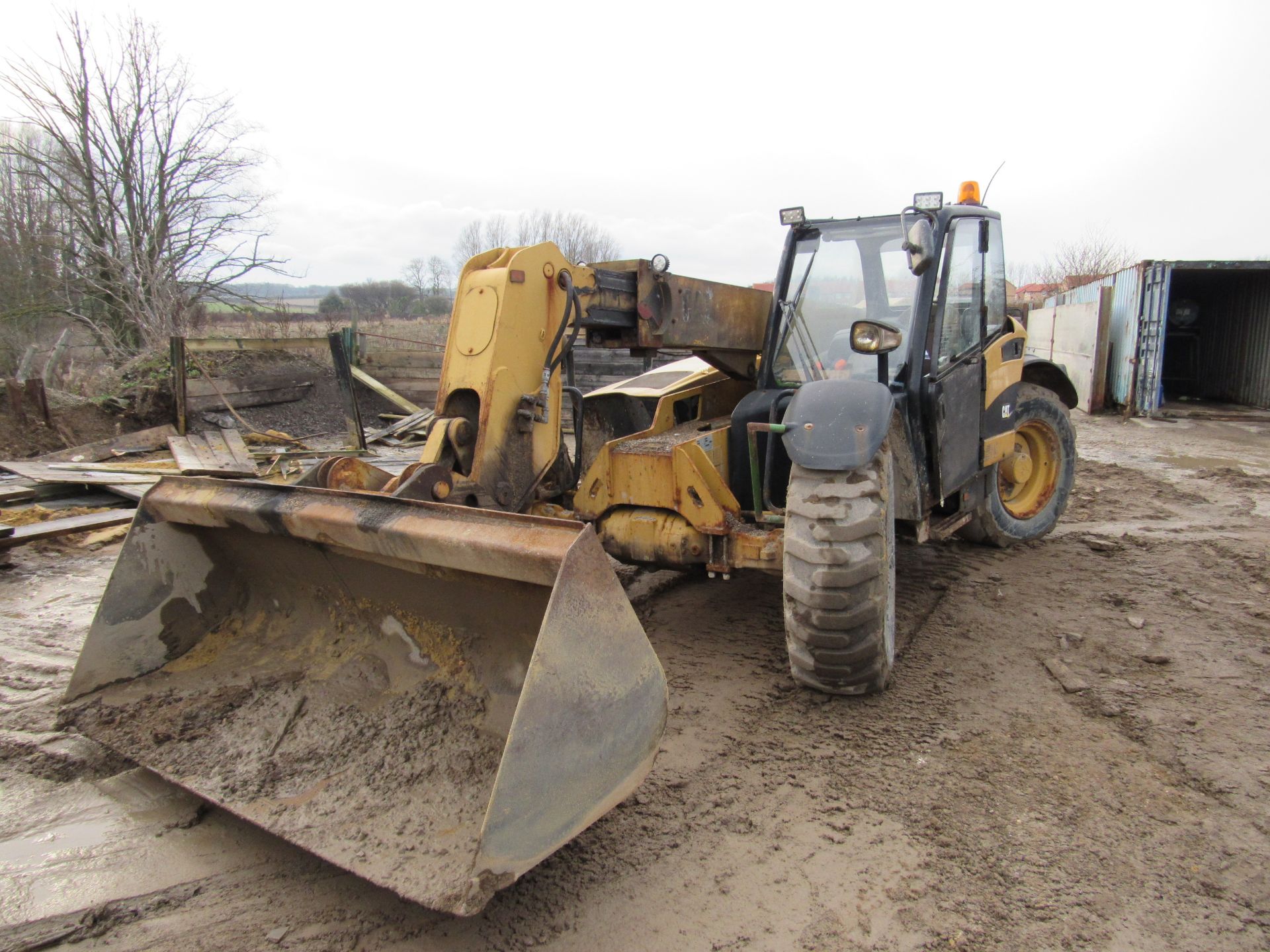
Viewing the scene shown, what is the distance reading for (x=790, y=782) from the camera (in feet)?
9.46

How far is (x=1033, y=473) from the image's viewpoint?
5945 mm

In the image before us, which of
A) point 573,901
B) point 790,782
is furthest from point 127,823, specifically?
point 790,782

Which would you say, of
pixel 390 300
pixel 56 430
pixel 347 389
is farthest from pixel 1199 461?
pixel 390 300

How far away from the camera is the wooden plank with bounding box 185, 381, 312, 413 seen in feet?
37.2

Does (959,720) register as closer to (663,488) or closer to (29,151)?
(663,488)

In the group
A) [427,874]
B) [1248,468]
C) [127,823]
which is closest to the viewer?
[427,874]

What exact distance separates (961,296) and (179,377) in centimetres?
950

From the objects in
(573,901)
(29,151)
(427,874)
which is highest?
(29,151)

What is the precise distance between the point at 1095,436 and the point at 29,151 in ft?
64.1

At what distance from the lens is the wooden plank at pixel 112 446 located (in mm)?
8664

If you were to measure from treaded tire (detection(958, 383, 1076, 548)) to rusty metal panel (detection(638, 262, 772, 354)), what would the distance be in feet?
6.52

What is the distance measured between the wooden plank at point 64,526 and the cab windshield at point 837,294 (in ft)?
15.1

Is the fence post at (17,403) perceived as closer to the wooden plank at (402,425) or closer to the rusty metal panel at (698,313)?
the wooden plank at (402,425)

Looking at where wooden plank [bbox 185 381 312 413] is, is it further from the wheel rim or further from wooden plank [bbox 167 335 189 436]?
the wheel rim
